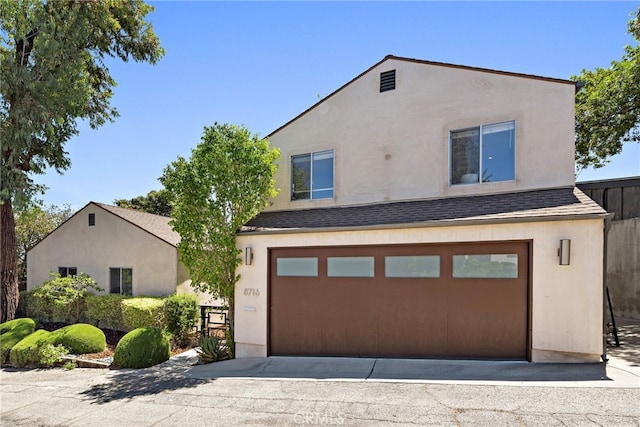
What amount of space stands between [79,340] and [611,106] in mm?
20811

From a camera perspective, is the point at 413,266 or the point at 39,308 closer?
the point at 413,266

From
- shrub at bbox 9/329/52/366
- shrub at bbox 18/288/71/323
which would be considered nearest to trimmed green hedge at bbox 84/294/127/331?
shrub at bbox 18/288/71/323

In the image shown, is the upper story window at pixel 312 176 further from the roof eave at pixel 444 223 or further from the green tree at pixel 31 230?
the green tree at pixel 31 230

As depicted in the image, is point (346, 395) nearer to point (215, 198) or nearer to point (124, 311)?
point (215, 198)

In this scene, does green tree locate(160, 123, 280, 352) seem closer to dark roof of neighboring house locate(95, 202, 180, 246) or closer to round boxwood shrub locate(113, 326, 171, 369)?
round boxwood shrub locate(113, 326, 171, 369)

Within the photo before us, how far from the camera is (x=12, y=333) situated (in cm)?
1209

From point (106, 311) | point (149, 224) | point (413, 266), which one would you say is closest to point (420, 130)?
point (413, 266)

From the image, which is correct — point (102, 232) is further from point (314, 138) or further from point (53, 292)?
point (314, 138)

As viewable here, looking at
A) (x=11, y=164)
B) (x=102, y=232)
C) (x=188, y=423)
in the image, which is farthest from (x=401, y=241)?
(x=11, y=164)

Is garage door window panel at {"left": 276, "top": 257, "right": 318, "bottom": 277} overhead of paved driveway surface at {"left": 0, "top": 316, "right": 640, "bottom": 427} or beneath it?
overhead

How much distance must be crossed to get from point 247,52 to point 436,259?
8287 millimetres

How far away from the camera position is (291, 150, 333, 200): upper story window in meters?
10.7

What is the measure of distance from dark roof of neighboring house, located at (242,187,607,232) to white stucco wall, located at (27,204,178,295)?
5595mm

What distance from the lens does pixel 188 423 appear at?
557 centimetres
